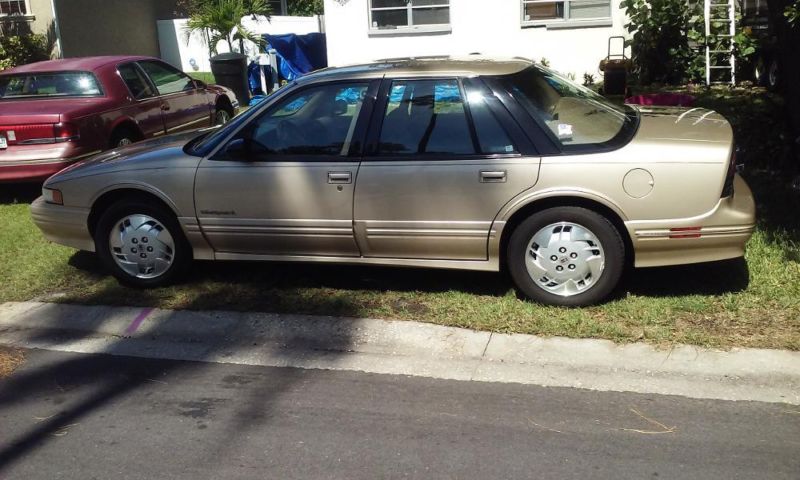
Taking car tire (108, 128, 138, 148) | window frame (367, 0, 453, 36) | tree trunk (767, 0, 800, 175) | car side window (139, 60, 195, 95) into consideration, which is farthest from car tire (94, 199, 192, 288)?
window frame (367, 0, 453, 36)

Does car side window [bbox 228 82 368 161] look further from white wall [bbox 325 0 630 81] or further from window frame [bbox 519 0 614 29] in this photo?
window frame [bbox 519 0 614 29]

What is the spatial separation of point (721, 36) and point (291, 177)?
33.7 feet

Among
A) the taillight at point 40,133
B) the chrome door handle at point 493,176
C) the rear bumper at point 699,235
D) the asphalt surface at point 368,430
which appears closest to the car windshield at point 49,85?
the taillight at point 40,133

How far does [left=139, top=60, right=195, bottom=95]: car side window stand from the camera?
34.1 ft

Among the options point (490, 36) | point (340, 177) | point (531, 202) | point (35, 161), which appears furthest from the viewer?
point (490, 36)

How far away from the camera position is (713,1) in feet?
46.2

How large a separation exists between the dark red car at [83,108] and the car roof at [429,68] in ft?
13.5

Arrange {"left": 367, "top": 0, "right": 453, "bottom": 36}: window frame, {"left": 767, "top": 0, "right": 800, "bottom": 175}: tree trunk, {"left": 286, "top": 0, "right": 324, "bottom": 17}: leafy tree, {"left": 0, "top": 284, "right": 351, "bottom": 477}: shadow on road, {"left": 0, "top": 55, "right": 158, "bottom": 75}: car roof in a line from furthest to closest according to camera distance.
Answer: {"left": 286, "top": 0, "right": 324, "bottom": 17}: leafy tree < {"left": 367, "top": 0, "right": 453, "bottom": 36}: window frame < {"left": 0, "top": 55, "right": 158, "bottom": 75}: car roof < {"left": 767, "top": 0, "right": 800, "bottom": 175}: tree trunk < {"left": 0, "top": 284, "right": 351, "bottom": 477}: shadow on road

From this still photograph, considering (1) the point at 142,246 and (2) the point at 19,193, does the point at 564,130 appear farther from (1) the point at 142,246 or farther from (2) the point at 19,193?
(2) the point at 19,193

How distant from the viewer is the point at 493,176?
16.8ft

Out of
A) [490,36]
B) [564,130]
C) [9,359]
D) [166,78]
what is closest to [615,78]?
[490,36]

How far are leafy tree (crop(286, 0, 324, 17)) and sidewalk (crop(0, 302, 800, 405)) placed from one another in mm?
27246

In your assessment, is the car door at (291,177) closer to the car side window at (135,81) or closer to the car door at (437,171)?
the car door at (437,171)

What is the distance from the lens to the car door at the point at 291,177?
17.9ft
